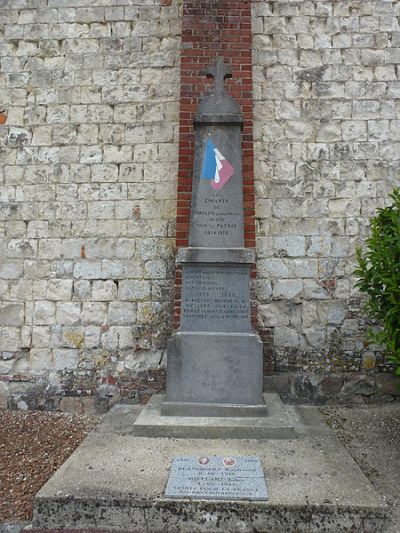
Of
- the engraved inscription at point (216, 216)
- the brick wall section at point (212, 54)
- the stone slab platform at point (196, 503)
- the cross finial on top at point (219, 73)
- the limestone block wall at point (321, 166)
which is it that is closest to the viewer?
the stone slab platform at point (196, 503)

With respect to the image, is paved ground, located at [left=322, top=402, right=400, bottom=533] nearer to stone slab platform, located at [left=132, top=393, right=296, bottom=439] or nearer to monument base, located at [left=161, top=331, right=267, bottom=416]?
stone slab platform, located at [left=132, top=393, right=296, bottom=439]

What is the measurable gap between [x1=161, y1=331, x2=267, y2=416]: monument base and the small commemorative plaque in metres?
0.72

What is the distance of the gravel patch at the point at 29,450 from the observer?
316 cm

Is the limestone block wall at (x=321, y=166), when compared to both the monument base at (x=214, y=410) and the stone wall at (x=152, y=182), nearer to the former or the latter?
the stone wall at (x=152, y=182)

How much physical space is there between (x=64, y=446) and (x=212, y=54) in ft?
14.2

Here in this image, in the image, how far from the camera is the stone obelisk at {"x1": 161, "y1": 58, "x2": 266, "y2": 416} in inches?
153

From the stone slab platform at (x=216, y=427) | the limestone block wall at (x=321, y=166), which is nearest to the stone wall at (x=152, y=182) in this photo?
the limestone block wall at (x=321, y=166)

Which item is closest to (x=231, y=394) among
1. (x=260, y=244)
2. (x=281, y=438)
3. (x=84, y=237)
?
(x=281, y=438)

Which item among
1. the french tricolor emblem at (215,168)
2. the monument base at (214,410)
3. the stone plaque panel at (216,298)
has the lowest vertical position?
the monument base at (214,410)

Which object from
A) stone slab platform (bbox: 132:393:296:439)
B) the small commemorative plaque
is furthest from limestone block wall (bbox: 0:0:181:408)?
the small commemorative plaque

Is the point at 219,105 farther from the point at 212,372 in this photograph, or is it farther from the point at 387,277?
the point at 212,372

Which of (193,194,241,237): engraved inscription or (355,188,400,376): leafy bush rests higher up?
(193,194,241,237): engraved inscription

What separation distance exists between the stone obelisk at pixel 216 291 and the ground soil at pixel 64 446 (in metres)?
1.00

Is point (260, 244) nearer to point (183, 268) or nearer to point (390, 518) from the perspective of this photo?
point (183, 268)
